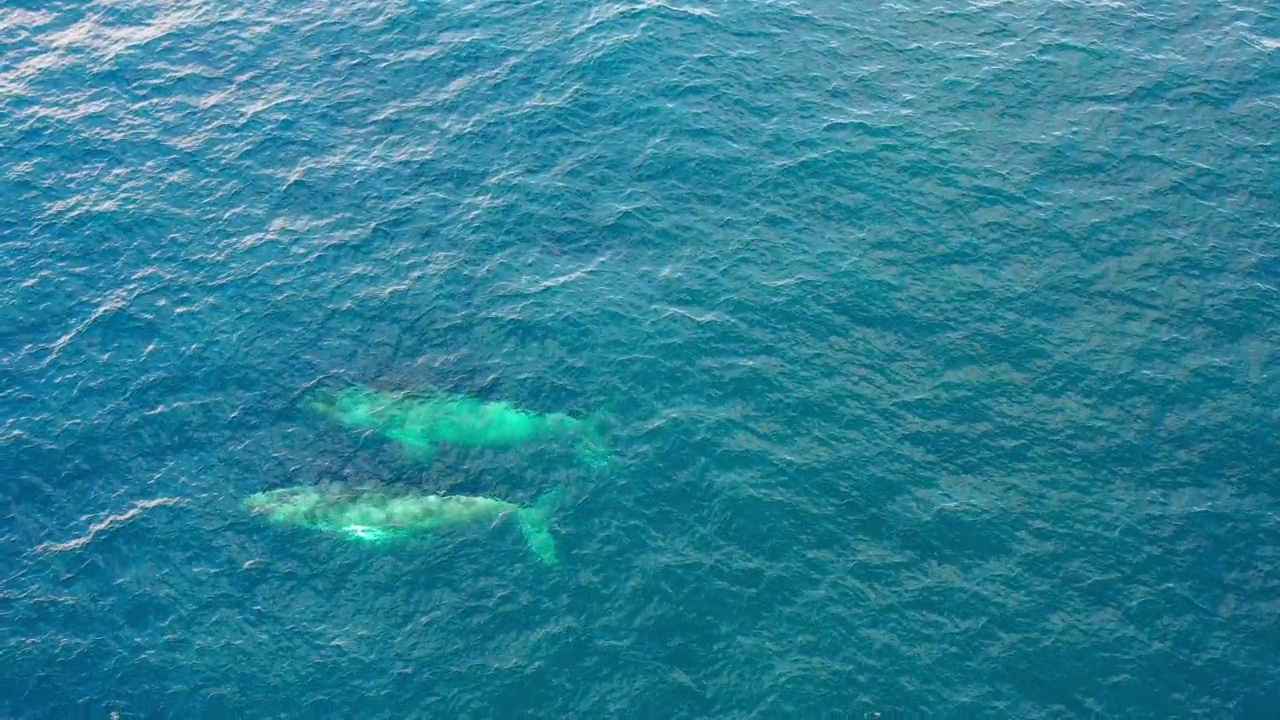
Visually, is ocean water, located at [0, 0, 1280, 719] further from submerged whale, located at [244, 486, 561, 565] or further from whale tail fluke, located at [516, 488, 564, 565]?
submerged whale, located at [244, 486, 561, 565]

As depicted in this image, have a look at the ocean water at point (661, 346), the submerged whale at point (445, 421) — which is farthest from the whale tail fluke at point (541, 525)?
the submerged whale at point (445, 421)

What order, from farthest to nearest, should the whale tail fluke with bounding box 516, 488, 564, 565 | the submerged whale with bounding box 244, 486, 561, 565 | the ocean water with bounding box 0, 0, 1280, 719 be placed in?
the submerged whale with bounding box 244, 486, 561, 565 → the whale tail fluke with bounding box 516, 488, 564, 565 → the ocean water with bounding box 0, 0, 1280, 719

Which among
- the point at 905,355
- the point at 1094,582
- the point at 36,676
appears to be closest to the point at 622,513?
the point at 905,355

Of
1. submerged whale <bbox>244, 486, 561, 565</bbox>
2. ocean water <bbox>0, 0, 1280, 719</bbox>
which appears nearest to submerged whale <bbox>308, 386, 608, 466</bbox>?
ocean water <bbox>0, 0, 1280, 719</bbox>

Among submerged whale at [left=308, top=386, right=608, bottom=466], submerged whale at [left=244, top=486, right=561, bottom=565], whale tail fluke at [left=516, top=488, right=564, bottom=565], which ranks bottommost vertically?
whale tail fluke at [left=516, top=488, right=564, bottom=565]

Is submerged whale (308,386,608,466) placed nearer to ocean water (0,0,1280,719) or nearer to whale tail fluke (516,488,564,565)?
ocean water (0,0,1280,719)

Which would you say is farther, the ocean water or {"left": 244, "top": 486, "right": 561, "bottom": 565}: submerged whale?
{"left": 244, "top": 486, "right": 561, "bottom": 565}: submerged whale

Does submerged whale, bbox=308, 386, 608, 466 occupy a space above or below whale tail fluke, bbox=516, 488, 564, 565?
above

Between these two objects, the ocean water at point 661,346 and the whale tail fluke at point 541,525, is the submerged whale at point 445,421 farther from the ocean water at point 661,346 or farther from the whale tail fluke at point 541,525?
the whale tail fluke at point 541,525

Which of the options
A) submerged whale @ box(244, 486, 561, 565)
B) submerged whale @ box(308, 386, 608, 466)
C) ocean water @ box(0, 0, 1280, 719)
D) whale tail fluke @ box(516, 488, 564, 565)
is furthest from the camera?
submerged whale @ box(308, 386, 608, 466)
